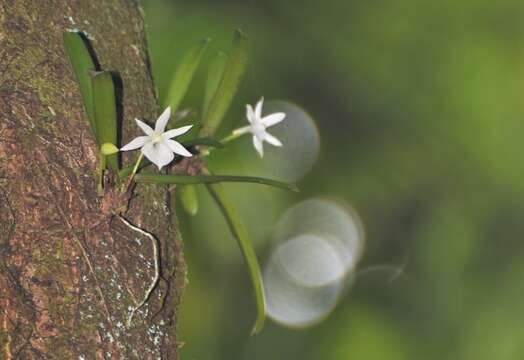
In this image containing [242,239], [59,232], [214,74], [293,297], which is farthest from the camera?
[293,297]

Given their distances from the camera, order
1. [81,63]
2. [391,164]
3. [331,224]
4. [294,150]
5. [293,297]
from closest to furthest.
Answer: [81,63] < [391,164] < [294,150] < [331,224] < [293,297]

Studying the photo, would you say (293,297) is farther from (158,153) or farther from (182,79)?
(158,153)

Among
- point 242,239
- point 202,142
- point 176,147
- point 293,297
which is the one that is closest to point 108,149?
point 176,147

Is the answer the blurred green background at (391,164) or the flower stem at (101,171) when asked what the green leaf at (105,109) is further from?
the blurred green background at (391,164)

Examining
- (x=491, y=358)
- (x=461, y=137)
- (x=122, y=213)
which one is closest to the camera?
(x=122, y=213)

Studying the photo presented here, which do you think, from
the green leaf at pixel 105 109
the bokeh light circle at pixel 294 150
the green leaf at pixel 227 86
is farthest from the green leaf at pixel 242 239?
the bokeh light circle at pixel 294 150

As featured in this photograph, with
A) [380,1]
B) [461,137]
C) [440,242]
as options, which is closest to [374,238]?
[440,242]

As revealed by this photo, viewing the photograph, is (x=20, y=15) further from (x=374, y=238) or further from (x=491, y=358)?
(x=374, y=238)
